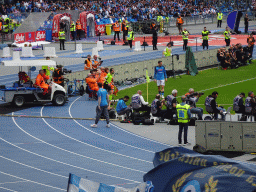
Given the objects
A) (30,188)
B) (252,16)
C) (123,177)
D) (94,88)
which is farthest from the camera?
(252,16)

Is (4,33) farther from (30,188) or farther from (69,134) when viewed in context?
(30,188)

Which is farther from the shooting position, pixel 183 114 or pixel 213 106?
pixel 213 106

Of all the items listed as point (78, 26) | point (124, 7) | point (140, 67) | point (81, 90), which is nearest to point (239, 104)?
point (81, 90)

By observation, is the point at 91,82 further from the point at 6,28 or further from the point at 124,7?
the point at 124,7

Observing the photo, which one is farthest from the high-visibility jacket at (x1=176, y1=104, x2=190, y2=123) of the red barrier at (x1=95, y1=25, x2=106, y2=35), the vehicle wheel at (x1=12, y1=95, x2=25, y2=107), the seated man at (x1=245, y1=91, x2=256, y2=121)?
the red barrier at (x1=95, y1=25, x2=106, y2=35)

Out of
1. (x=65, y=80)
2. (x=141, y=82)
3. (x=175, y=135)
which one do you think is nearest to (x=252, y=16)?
(x=141, y=82)

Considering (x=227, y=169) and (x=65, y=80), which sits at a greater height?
(x=227, y=169)

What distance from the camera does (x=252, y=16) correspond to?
200ft

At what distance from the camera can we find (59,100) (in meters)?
22.6

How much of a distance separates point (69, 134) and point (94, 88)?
6107 mm

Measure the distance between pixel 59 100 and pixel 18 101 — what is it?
5.29 ft

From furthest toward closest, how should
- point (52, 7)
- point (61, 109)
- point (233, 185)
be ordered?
1. point (52, 7)
2. point (61, 109)
3. point (233, 185)

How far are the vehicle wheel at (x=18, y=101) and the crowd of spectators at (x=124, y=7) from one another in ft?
94.0

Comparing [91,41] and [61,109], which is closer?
[61,109]
